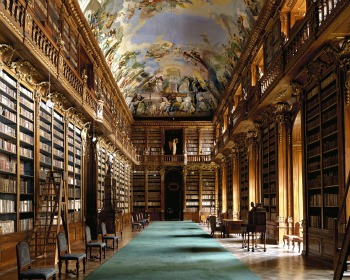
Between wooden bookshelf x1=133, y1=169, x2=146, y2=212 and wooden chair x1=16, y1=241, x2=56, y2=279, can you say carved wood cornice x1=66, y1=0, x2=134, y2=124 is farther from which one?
wooden bookshelf x1=133, y1=169, x2=146, y2=212

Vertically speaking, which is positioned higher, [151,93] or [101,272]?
[151,93]

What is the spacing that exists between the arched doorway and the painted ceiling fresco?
4.14 meters

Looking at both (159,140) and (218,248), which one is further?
(159,140)

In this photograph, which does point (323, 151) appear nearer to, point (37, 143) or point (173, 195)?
point (37, 143)

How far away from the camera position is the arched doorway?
34.1 meters

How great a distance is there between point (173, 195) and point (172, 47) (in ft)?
40.4

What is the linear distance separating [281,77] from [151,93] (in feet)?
70.6

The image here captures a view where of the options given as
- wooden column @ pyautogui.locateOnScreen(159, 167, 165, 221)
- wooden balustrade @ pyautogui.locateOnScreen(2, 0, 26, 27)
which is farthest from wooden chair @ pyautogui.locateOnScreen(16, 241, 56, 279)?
wooden column @ pyautogui.locateOnScreen(159, 167, 165, 221)

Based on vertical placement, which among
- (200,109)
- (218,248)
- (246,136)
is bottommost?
(218,248)

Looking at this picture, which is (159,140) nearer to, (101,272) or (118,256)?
(118,256)

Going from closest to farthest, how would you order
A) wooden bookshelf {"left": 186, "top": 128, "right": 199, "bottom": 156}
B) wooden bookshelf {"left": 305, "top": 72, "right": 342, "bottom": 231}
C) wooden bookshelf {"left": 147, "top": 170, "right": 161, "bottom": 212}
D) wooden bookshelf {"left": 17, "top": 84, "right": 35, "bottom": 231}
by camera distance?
wooden bookshelf {"left": 305, "top": 72, "right": 342, "bottom": 231} → wooden bookshelf {"left": 17, "top": 84, "right": 35, "bottom": 231} → wooden bookshelf {"left": 147, "top": 170, "right": 161, "bottom": 212} → wooden bookshelf {"left": 186, "top": 128, "right": 199, "bottom": 156}

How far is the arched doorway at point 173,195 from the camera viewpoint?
34.1m

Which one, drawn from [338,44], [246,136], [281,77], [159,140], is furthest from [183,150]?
[338,44]

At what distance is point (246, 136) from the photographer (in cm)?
2114
